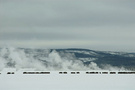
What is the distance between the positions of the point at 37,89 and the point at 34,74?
5676 millimetres

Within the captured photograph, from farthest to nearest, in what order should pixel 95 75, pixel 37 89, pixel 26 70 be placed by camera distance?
pixel 26 70
pixel 95 75
pixel 37 89

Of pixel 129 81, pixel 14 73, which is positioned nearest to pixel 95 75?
pixel 129 81

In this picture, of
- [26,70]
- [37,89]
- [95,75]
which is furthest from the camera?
[26,70]

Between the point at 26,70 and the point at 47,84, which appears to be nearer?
the point at 47,84

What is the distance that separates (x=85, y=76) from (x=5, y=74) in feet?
57.3

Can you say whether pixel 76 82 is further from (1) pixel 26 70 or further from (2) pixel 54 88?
(1) pixel 26 70

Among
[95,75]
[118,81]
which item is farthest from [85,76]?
[118,81]

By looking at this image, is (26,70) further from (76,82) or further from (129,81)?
(129,81)

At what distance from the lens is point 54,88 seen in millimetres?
68438

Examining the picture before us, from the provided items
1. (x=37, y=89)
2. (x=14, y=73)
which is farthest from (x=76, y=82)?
(x=14, y=73)

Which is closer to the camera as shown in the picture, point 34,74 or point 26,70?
point 34,74

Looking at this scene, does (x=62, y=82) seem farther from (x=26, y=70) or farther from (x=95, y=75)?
(x=26, y=70)

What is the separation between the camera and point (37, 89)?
6819 cm

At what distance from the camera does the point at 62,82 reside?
7062 centimetres
